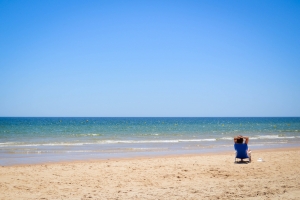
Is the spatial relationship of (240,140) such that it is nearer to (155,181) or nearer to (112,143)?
(155,181)

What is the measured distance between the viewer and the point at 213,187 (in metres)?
7.86

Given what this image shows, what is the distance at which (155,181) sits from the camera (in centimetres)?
891

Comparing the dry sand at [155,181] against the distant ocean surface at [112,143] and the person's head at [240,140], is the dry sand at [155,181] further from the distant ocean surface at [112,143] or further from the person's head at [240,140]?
the distant ocean surface at [112,143]

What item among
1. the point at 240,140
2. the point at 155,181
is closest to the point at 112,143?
the point at 240,140

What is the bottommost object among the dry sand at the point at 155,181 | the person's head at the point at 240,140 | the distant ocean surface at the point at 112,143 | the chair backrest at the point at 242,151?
the distant ocean surface at the point at 112,143

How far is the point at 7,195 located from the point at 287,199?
6.97 m

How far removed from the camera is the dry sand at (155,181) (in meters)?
7.12

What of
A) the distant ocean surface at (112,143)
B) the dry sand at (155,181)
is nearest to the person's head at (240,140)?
the dry sand at (155,181)

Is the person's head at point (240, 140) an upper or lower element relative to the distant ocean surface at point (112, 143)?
upper

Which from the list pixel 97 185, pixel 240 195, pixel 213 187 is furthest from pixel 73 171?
pixel 240 195

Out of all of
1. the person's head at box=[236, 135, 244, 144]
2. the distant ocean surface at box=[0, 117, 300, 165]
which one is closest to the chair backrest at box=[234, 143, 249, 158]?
the person's head at box=[236, 135, 244, 144]

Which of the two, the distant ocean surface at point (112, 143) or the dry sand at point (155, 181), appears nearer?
the dry sand at point (155, 181)

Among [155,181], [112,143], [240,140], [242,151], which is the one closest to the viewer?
[155,181]

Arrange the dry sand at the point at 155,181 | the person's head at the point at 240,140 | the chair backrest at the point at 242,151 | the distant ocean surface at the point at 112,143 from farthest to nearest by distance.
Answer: the distant ocean surface at the point at 112,143 → the person's head at the point at 240,140 → the chair backrest at the point at 242,151 → the dry sand at the point at 155,181
